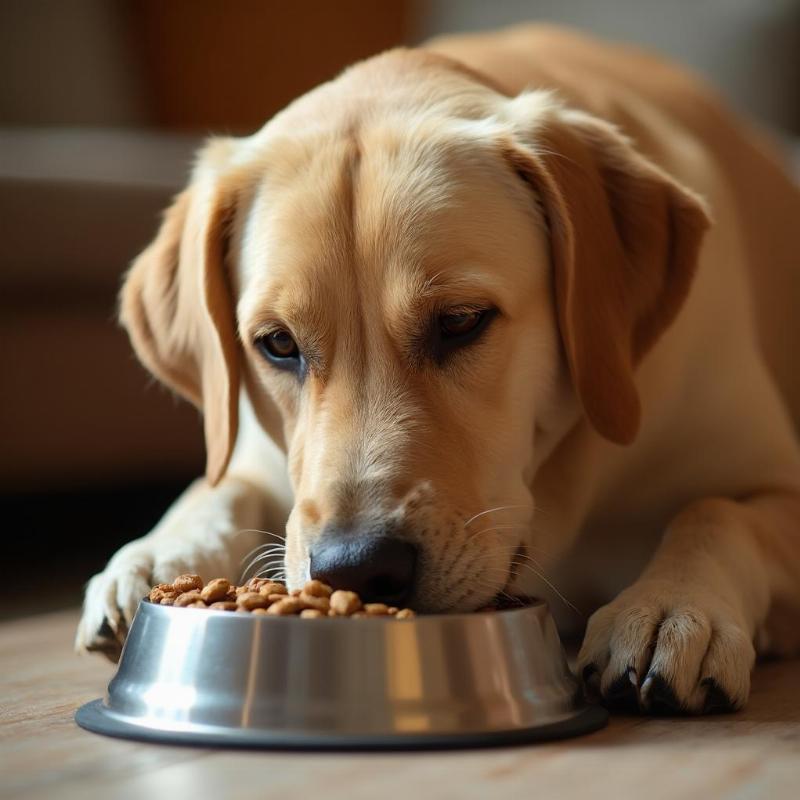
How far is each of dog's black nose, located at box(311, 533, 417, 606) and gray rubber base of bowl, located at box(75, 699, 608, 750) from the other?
264 mm

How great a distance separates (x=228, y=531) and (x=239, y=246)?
0.53 m

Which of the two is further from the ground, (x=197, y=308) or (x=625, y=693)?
(x=197, y=308)

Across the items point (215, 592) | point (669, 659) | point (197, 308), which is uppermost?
point (197, 308)

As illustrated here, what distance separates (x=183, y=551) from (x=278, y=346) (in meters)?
0.41

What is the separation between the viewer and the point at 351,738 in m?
1.52

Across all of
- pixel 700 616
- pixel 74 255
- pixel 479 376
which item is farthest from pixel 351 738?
pixel 74 255

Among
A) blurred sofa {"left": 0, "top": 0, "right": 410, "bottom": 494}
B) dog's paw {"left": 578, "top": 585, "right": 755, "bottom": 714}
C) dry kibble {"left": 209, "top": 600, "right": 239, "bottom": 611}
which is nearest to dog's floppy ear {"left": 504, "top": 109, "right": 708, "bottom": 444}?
dog's paw {"left": 578, "top": 585, "right": 755, "bottom": 714}

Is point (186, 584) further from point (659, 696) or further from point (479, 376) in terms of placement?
point (659, 696)

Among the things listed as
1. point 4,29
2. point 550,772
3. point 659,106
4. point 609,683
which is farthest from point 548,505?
point 4,29

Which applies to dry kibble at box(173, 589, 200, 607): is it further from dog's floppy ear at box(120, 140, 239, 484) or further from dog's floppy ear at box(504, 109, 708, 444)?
dog's floppy ear at box(504, 109, 708, 444)

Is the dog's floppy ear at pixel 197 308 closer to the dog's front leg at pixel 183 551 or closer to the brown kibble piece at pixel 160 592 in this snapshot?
the dog's front leg at pixel 183 551

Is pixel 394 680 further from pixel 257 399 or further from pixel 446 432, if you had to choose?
pixel 257 399

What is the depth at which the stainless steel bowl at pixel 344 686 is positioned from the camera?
1540mm

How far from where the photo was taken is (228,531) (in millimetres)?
2373
